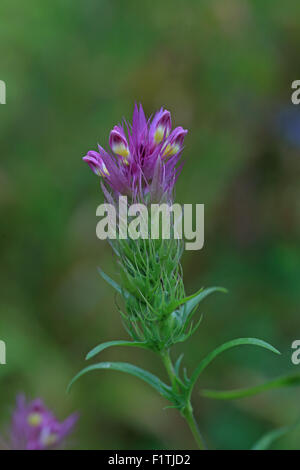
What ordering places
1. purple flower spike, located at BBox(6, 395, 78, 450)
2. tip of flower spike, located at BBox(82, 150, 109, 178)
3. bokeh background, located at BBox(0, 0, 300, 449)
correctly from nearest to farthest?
tip of flower spike, located at BBox(82, 150, 109, 178), purple flower spike, located at BBox(6, 395, 78, 450), bokeh background, located at BBox(0, 0, 300, 449)

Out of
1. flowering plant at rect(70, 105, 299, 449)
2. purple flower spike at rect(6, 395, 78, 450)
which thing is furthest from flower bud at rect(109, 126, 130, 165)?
purple flower spike at rect(6, 395, 78, 450)

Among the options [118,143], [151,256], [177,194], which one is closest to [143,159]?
[118,143]

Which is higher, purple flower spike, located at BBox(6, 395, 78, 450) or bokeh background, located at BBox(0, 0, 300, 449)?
bokeh background, located at BBox(0, 0, 300, 449)

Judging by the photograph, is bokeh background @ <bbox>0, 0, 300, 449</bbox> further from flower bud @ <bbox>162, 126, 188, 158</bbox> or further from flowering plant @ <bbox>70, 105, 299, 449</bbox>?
flower bud @ <bbox>162, 126, 188, 158</bbox>

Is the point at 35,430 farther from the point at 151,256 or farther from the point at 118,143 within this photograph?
the point at 118,143

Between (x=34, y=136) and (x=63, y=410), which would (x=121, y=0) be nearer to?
(x=34, y=136)

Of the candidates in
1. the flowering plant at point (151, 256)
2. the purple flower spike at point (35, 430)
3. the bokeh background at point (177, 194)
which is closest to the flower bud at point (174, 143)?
the flowering plant at point (151, 256)

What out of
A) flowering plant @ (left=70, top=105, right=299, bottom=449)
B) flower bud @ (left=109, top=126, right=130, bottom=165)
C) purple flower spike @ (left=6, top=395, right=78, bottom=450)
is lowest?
purple flower spike @ (left=6, top=395, right=78, bottom=450)
